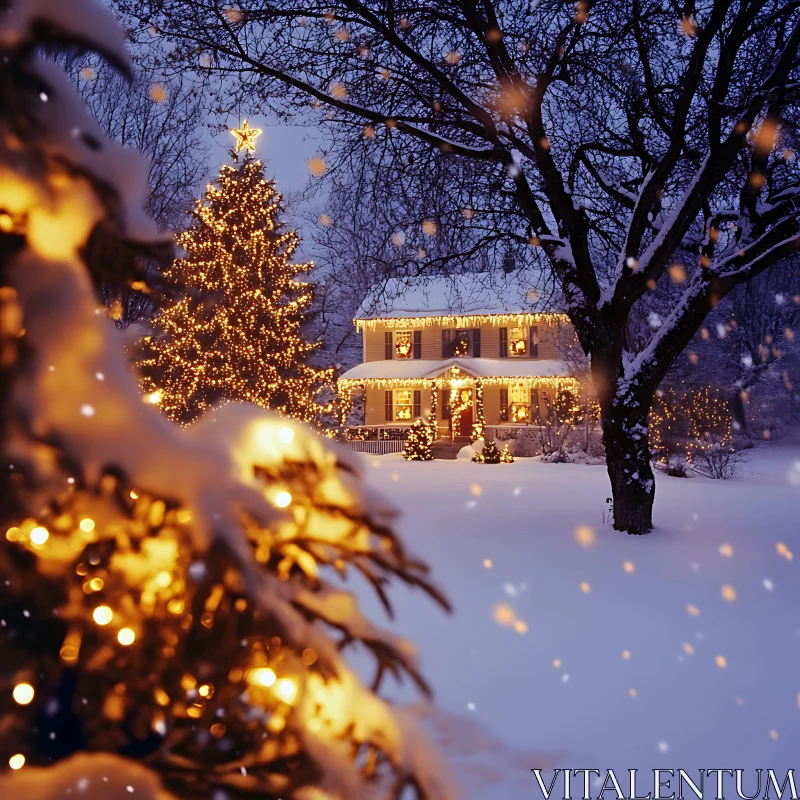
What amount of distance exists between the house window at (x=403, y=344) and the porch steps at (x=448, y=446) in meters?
5.10

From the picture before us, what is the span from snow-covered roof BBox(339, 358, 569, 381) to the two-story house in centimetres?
4

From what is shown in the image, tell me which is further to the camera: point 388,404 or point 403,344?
point 403,344

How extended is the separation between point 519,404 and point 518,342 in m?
3.00

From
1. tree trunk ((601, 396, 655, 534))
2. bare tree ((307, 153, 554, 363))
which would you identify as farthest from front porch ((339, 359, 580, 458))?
tree trunk ((601, 396, 655, 534))

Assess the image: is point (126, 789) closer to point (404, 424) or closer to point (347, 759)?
point (347, 759)

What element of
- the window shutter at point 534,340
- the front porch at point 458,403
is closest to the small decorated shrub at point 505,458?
the front porch at point 458,403

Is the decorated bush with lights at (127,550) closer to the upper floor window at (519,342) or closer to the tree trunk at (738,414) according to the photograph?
the upper floor window at (519,342)

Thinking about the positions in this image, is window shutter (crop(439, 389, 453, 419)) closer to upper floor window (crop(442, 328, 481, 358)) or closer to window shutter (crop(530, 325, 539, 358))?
upper floor window (crop(442, 328, 481, 358))

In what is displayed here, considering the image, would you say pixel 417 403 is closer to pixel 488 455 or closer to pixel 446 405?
pixel 446 405

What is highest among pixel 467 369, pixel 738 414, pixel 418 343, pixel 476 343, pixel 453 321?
pixel 453 321

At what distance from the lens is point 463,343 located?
33.2 metres

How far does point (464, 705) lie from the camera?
416 cm

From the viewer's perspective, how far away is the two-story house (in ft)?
102

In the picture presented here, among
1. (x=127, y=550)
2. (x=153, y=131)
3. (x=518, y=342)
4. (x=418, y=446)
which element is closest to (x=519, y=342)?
(x=518, y=342)
